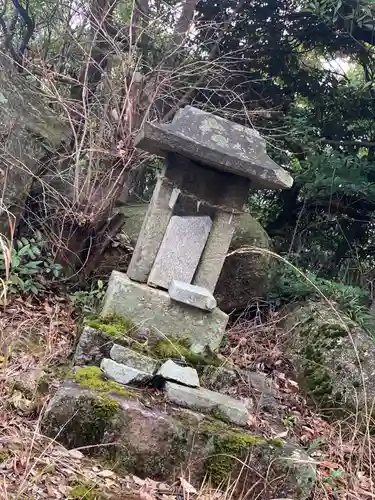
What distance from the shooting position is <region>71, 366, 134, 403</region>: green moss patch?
2.93 metres

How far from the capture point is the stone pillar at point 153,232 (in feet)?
13.5

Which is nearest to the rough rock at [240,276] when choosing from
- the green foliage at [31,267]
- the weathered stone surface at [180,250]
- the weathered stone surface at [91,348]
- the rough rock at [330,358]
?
the rough rock at [330,358]

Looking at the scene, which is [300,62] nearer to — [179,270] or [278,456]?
[179,270]

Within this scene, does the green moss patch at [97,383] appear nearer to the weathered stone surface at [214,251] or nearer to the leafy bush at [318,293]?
the weathered stone surface at [214,251]

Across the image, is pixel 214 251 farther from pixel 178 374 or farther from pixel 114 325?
pixel 178 374

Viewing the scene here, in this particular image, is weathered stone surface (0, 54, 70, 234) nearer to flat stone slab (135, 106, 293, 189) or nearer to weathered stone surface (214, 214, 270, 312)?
flat stone slab (135, 106, 293, 189)

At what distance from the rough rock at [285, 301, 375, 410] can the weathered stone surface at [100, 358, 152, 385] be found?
5.83 feet

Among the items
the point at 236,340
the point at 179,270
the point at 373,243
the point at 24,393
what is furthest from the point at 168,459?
the point at 373,243

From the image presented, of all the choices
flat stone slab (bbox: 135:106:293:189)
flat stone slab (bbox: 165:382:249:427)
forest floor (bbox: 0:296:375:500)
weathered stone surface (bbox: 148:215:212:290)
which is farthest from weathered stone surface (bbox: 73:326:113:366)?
flat stone slab (bbox: 135:106:293:189)

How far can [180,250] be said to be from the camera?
163 inches

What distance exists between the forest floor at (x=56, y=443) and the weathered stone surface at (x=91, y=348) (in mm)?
130

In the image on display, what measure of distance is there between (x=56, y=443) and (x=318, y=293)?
3.47 m

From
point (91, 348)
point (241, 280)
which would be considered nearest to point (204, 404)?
point (91, 348)

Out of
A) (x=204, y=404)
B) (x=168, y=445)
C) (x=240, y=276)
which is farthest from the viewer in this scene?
(x=240, y=276)
